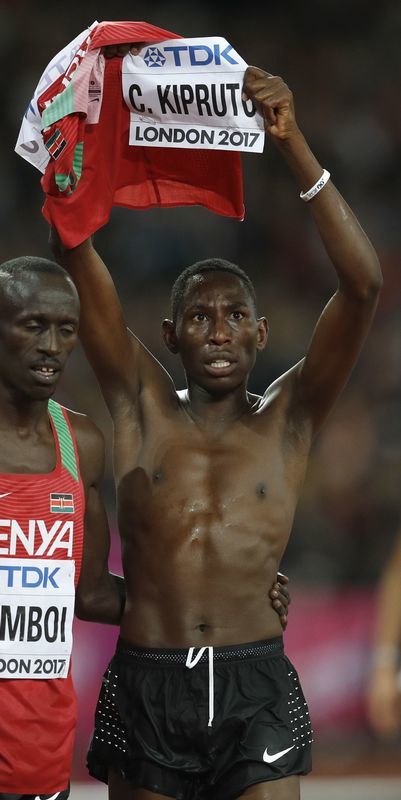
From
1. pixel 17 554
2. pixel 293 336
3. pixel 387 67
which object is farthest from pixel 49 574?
pixel 387 67

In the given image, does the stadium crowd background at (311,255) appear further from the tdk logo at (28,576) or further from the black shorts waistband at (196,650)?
the tdk logo at (28,576)

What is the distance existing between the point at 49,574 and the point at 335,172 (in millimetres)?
6531

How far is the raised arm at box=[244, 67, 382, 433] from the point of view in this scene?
12.3 feet

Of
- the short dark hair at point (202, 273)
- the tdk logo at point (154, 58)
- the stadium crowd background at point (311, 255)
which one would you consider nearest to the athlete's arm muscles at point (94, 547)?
the short dark hair at point (202, 273)

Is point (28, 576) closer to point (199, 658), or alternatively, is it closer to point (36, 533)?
point (36, 533)

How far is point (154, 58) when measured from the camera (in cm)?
388

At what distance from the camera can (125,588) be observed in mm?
3773

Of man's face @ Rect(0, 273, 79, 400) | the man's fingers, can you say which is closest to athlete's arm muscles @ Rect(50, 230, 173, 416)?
man's face @ Rect(0, 273, 79, 400)

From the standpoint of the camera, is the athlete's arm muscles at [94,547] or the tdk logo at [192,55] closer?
the athlete's arm muscles at [94,547]

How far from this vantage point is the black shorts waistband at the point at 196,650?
3.65m

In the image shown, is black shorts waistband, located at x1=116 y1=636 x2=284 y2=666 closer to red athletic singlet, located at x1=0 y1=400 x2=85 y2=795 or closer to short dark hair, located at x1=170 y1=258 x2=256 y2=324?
red athletic singlet, located at x1=0 y1=400 x2=85 y2=795

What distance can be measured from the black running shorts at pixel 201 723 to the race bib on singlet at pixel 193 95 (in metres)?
1.48

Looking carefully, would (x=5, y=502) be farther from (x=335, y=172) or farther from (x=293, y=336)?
(x=335, y=172)

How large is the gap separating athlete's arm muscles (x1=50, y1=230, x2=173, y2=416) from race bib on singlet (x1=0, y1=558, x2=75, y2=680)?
29.0 inches
